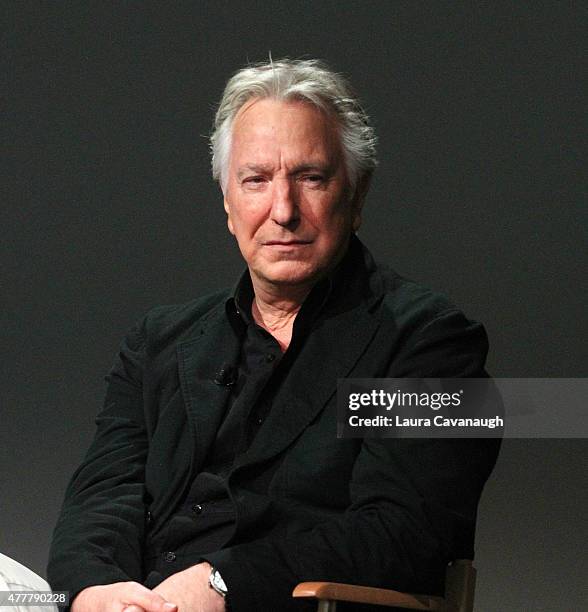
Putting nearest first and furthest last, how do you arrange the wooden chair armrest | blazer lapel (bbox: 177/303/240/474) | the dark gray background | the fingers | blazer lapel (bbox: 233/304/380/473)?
the wooden chair armrest → the fingers → blazer lapel (bbox: 233/304/380/473) → blazer lapel (bbox: 177/303/240/474) → the dark gray background

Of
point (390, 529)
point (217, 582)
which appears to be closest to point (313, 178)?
point (390, 529)

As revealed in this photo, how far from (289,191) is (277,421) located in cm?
50

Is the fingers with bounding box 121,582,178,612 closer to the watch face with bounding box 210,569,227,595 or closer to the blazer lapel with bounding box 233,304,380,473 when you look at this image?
the watch face with bounding box 210,569,227,595

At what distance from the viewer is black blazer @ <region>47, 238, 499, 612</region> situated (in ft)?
8.23

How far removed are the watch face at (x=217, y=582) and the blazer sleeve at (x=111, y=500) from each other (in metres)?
0.25

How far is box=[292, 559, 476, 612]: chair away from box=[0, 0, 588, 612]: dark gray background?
114cm

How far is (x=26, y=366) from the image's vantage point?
162 inches

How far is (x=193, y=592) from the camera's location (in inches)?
98.0

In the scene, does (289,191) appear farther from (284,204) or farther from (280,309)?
(280,309)

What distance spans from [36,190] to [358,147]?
1524mm

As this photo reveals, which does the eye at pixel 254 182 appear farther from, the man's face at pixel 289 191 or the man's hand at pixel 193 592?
the man's hand at pixel 193 592

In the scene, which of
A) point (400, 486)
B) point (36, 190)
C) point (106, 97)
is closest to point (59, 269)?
point (36, 190)

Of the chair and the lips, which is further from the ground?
the lips

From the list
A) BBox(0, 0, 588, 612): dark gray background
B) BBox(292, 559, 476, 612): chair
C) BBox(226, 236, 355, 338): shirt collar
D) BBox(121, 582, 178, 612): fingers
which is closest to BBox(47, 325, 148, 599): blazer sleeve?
BBox(121, 582, 178, 612): fingers
